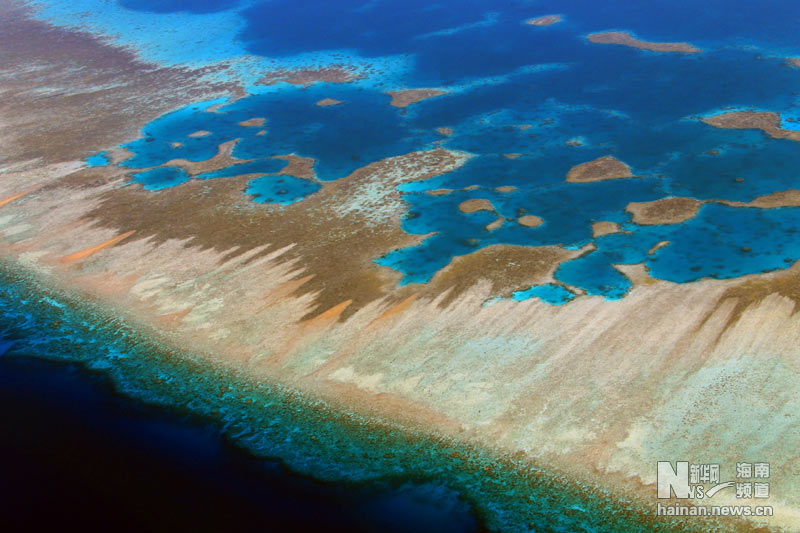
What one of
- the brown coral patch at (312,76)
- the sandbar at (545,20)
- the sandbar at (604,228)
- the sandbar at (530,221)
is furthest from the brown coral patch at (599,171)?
the sandbar at (545,20)

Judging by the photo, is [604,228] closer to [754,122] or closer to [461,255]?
[461,255]

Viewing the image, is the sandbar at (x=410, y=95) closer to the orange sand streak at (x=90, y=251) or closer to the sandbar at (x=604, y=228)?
the sandbar at (x=604, y=228)

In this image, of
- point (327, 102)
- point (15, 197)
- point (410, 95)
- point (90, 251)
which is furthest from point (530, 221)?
point (15, 197)

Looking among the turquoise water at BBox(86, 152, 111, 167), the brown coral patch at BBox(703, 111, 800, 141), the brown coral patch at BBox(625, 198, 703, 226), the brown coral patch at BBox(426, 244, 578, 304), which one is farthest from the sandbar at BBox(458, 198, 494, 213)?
the turquoise water at BBox(86, 152, 111, 167)

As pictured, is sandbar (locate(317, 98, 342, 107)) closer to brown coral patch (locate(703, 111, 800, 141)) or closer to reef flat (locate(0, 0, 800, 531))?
reef flat (locate(0, 0, 800, 531))

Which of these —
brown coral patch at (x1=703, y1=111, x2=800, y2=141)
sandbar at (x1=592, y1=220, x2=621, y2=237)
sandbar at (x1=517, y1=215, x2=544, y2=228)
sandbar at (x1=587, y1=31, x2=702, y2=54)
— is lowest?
sandbar at (x1=592, y1=220, x2=621, y2=237)

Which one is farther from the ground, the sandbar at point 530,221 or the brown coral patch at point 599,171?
the brown coral patch at point 599,171
